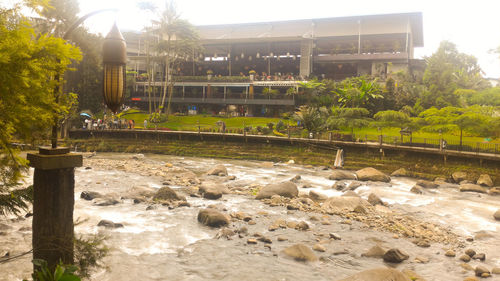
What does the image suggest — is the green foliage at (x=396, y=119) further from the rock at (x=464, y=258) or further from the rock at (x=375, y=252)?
the rock at (x=375, y=252)

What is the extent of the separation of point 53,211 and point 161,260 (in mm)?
7289

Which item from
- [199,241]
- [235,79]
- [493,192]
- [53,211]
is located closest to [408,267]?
[199,241]

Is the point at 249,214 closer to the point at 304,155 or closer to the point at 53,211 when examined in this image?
the point at 53,211

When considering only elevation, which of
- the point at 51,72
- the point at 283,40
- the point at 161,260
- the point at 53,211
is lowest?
the point at 161,260

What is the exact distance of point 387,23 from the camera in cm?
5728

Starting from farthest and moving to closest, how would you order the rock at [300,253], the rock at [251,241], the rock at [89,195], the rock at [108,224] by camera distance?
the rock at [89,195] → the rock at [108,224] → the rock at [251,241] → the rock at [300,253]

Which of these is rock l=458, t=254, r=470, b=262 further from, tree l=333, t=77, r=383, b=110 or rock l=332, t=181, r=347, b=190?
tree l=333, t=77, r=383, b=110

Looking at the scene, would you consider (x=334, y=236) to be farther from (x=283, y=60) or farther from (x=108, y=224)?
(x=283, y=60)

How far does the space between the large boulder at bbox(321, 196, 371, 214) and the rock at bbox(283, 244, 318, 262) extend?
5.85m

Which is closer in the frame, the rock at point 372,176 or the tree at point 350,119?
the rock at point 372,176

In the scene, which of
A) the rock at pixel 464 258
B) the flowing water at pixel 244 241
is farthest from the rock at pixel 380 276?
the rock at pixel 464 258

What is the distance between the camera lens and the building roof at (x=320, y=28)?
56500mm

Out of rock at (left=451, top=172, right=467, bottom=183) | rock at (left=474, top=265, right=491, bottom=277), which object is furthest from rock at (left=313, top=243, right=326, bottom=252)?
rock at (left=451, top=172, right=467, bottom=183)

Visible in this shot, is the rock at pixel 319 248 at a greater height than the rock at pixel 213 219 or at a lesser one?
lesser
